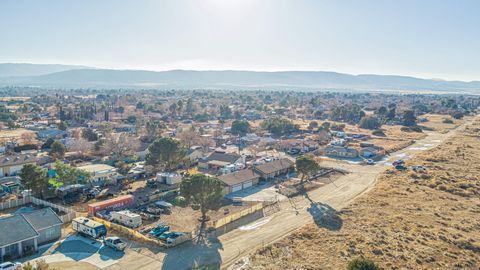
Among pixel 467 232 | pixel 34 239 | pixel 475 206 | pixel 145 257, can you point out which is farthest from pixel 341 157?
pixel 34 239

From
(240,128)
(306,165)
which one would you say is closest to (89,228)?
(306,165)

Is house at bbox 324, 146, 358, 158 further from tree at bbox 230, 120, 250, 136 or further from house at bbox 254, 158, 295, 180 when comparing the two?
tree at bbox 230, 120, 250, 136

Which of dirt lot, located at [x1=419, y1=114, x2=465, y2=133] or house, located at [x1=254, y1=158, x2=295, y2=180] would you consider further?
dirt lot, located at [x1=419, y1=114, x2=465, y2=133]

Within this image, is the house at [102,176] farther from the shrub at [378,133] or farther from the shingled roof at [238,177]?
the shrub at [378,133]

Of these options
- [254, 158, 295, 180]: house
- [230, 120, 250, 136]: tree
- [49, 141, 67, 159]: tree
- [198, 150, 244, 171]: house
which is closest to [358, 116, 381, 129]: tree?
[230, 120, 250, 136]: tree

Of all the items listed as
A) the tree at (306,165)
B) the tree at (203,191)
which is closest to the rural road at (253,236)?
the tree at (306,165)
